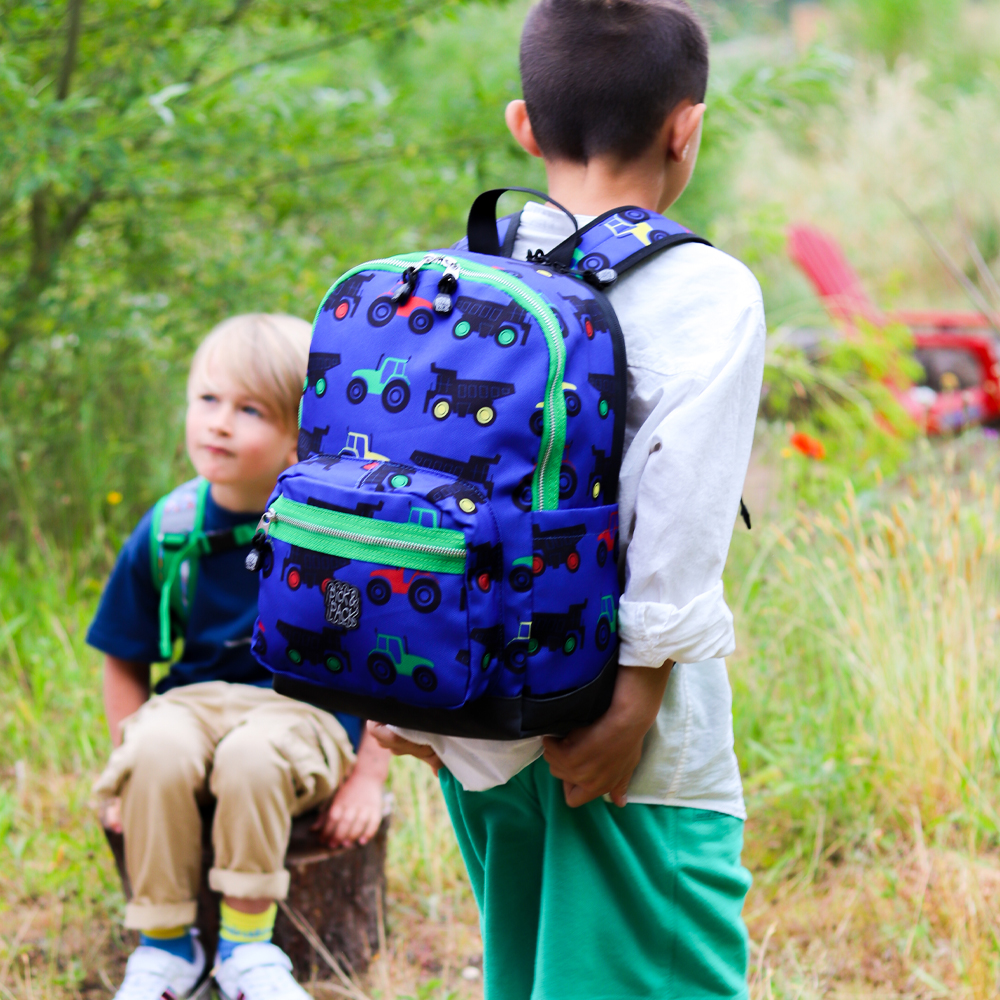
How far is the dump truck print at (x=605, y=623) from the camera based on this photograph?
123 centimetres

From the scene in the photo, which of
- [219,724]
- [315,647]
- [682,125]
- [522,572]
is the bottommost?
[219,724]

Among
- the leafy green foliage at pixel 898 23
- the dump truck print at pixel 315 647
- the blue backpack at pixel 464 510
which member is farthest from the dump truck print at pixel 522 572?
the leafy green foliage at pixel 898 23

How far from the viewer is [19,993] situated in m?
2.13

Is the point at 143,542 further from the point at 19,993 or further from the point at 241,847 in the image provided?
the point at 19,993

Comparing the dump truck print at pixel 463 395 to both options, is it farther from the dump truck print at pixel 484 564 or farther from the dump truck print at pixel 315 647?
the dump truck print at pixel 315 647

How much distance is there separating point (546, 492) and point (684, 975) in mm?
681

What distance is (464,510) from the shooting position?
1146 mm

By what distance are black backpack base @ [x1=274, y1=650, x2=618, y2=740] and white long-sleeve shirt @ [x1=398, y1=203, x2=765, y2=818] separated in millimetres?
61

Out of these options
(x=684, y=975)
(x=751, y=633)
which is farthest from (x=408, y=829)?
(x=684, y=975)

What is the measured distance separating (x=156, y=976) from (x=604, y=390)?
157cm

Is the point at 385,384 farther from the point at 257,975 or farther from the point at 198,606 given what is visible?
the point at 257,975

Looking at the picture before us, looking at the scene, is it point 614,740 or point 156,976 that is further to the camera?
point 156,976

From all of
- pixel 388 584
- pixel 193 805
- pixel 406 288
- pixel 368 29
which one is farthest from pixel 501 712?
pixel 368 29

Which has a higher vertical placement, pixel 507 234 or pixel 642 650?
pixel 507 234
